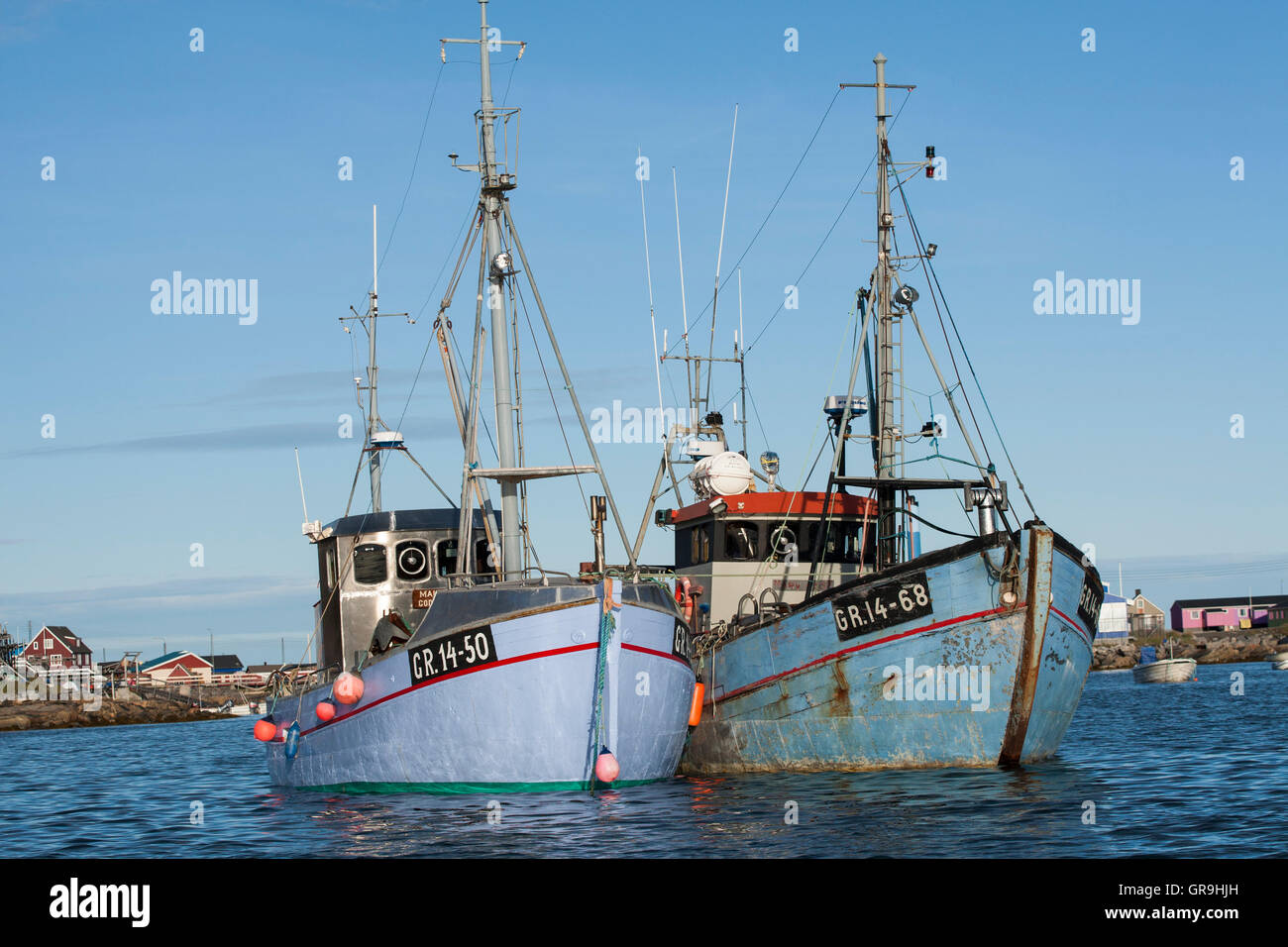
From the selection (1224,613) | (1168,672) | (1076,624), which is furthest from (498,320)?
(1224,613)

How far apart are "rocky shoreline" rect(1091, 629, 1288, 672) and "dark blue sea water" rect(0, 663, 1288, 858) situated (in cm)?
8544

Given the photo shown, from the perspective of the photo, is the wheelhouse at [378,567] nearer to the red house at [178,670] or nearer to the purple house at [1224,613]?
the red house at [178,670]

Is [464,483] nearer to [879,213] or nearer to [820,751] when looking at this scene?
[820,751]

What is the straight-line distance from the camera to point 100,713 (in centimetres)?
8612

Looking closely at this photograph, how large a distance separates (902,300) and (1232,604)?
444 feet

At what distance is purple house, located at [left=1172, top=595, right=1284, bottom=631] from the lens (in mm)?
139375

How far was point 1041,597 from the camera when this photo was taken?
21.4 metres

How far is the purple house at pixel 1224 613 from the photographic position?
13938 centimetres

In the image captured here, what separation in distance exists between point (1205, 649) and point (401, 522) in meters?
105

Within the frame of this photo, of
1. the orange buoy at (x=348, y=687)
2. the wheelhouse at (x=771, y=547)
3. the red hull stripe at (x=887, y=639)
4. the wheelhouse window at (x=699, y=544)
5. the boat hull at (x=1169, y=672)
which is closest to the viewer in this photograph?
the orange buoy at (x=348, y=687)

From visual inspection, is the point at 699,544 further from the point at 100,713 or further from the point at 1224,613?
the point at 1224,613

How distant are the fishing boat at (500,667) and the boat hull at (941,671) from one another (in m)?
2.16

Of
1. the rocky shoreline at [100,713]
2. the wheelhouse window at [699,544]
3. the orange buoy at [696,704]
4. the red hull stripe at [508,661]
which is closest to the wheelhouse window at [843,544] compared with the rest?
the wheelhouse window at [699,544]

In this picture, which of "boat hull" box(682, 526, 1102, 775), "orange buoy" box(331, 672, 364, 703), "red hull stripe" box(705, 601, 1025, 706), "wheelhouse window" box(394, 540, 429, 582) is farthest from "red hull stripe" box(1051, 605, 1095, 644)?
"wheelhouse window" box(394, 540, 429, 582)
